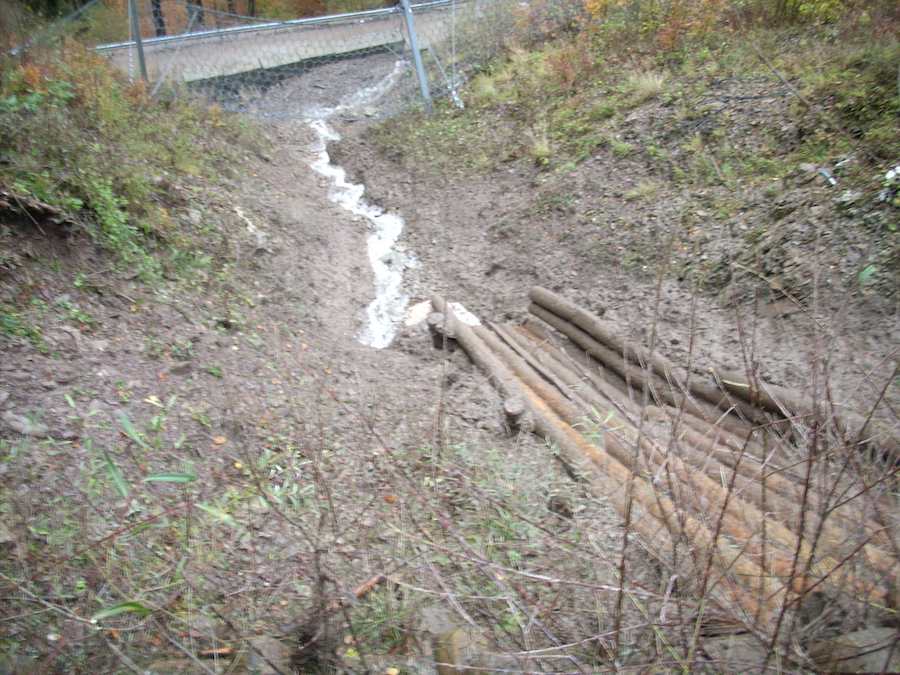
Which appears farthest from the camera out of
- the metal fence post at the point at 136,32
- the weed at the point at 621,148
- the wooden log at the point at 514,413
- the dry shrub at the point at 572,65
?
the dry shrub at the point at 572,65

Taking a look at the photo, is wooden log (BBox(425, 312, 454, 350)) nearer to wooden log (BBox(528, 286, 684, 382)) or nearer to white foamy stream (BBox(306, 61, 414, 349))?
white foamy stream (BBox(306, 61, 414, 349))

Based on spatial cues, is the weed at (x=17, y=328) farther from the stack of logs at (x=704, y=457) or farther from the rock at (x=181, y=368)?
the stack of logs at (x=704, y=457)

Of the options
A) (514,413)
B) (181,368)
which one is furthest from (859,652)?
(181,368)

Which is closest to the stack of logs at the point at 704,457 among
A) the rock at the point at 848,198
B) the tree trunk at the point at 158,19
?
the rock at the point at 848,198

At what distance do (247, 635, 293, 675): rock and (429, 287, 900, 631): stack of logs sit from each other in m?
1.41

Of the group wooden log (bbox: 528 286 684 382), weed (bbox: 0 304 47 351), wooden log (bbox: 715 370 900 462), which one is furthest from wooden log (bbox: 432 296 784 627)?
weed (bbox: 0 304 47 351)

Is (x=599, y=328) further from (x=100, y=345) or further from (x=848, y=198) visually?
(x=100, y=345)

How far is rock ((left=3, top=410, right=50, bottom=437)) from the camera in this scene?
12.6 feet

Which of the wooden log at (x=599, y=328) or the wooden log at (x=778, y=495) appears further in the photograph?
the wooden log at (x=599, y=328)

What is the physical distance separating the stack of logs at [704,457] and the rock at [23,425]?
2.59 meters

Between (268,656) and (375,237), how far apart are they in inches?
284

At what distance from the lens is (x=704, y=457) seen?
11.8ft

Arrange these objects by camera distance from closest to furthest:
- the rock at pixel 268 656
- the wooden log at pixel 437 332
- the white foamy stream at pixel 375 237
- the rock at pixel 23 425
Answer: the rock at pixel 268 656 < the rock at pixel 23 425 < the wooden log at pixel 437 332 < the white foamy stream at pixel 375 237

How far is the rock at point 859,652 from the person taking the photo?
184 cm
